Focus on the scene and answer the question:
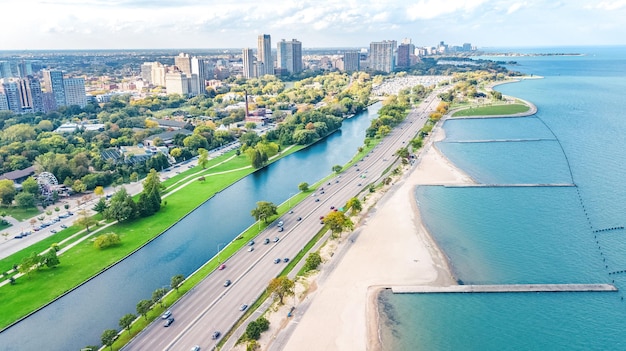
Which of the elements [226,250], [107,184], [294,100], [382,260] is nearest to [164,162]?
[107,184]

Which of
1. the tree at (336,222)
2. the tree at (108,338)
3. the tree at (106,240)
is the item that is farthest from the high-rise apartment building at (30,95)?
the tree at (108,338)

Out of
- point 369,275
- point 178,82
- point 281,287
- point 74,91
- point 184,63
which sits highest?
point 184,63

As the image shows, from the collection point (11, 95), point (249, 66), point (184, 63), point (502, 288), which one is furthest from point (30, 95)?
point (502, 288)

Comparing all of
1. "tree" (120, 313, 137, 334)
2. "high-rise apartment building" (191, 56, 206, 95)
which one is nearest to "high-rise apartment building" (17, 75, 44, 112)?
"high-rise apartment building" (191, 56, 206, 95)

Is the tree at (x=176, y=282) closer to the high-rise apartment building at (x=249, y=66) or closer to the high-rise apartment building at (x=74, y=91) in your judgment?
the high-rise apartment building at (x=74, y=91)

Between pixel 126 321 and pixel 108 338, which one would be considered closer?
pixel 108 338

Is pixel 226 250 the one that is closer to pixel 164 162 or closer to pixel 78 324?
pixel 78 324

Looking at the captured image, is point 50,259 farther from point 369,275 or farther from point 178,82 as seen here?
point 178,82
